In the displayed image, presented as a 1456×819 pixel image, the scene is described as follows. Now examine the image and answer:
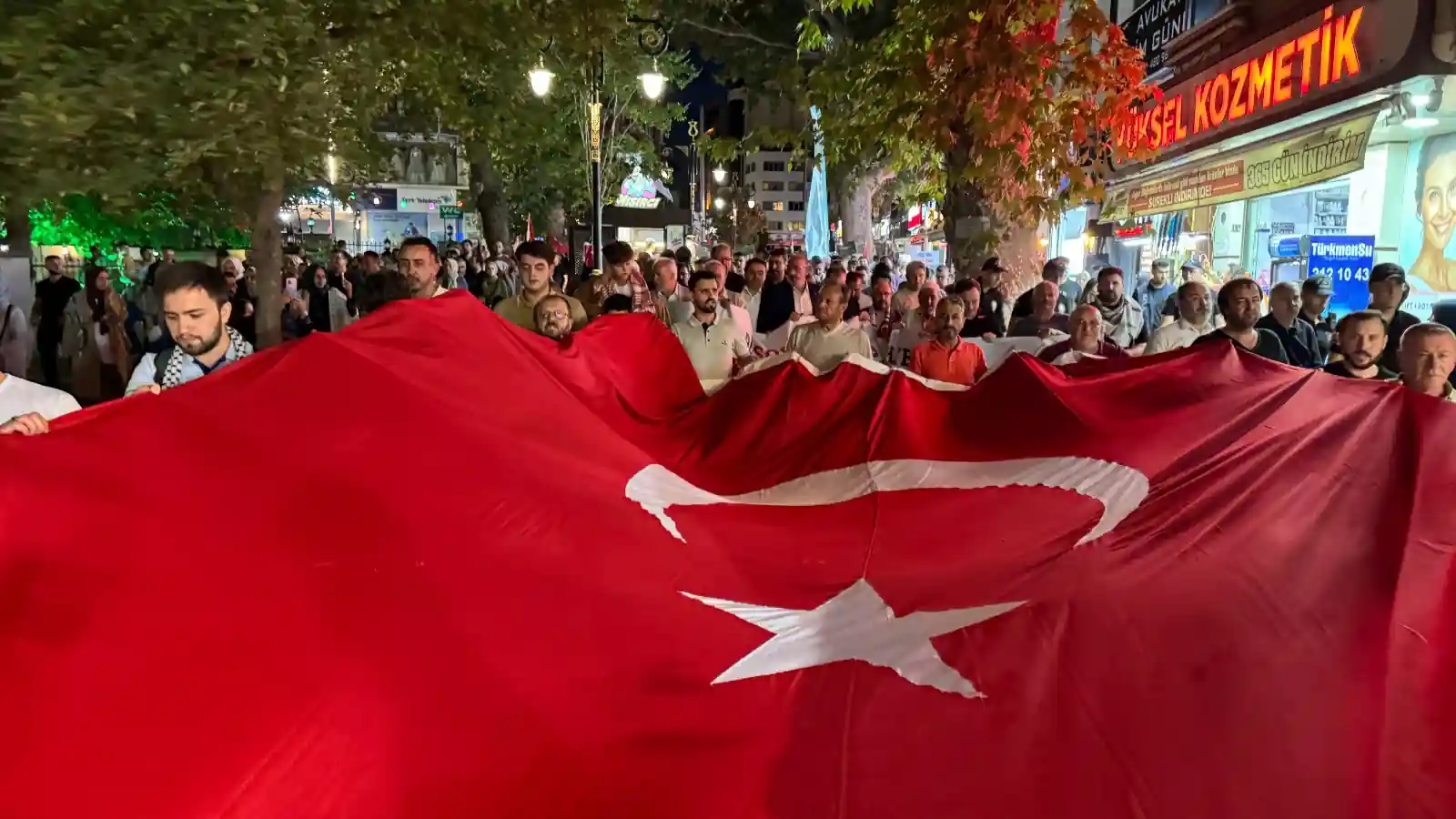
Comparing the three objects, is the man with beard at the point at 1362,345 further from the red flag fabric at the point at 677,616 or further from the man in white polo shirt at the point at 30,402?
the man in white polo shirt at the point at 30,402

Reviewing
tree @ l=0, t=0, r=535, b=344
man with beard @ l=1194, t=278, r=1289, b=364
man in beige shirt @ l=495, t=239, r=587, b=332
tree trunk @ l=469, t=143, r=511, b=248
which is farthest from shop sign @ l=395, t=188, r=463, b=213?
man with beard @ l=1194, t=278, r=1289, b=364

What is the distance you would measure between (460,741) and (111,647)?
2.96 feet

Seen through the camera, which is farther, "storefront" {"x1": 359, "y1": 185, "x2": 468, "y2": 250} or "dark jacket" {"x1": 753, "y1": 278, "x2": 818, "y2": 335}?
"storefront" {"x1": 359, "y1": 185, "x2": 468, "y2": 250}

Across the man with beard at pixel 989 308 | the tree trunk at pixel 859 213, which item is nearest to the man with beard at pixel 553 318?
the man with beard at pixel 989 308

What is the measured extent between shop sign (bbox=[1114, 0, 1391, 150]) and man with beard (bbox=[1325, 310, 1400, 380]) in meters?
3.58

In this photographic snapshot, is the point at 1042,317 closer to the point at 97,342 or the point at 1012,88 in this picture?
the point at 1012,88

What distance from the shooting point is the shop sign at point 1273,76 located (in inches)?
378

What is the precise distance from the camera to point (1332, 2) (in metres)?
10.6

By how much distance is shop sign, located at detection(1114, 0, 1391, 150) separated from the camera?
961 cm

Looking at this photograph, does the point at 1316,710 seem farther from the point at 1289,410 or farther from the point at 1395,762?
the point at 1289,410

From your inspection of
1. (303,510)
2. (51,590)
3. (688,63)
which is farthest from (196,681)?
(688,63)

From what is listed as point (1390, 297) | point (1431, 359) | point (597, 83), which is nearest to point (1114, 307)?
point (1390, 297)

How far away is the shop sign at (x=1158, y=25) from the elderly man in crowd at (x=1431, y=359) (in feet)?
45.7

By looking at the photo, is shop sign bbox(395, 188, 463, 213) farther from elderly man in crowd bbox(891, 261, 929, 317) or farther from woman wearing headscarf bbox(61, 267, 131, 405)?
elderly man in crowd bbox(891, 261, 929, 317)
